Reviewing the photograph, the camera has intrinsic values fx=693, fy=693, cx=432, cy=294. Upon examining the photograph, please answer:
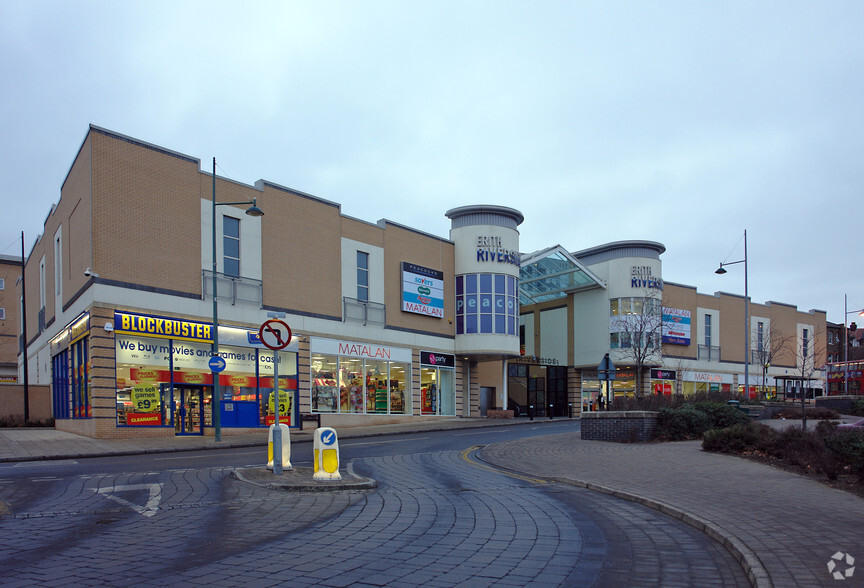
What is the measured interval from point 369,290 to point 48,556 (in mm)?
28919

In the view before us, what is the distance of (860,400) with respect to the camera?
32.8 metres

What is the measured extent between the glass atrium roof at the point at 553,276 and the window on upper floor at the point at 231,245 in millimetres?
21960

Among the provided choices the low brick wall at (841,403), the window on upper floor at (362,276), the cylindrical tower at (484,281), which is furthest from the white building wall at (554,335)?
the window on upper floor at (362,276)

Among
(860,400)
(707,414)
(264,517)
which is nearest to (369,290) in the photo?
(707,414)

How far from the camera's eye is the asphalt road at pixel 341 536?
5.89m

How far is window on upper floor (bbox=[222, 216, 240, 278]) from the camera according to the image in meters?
28.8

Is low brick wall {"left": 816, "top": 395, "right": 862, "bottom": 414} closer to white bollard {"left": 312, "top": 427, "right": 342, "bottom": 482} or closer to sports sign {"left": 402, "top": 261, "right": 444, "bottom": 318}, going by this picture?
sports sign {"left": 402, "top": 261, "right": 444, "bottom": 318}

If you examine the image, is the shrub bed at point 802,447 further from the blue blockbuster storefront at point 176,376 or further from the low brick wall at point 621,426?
the blue blockbuster storefront at point 176,376

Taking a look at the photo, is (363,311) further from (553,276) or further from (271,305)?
(553,276)

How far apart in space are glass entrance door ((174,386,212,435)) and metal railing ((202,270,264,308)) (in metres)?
3.74

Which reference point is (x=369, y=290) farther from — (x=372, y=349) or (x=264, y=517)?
(x=264, y=517)

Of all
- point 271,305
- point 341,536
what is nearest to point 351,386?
point 271,305

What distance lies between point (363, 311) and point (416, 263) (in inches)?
201

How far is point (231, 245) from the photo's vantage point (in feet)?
95.8
